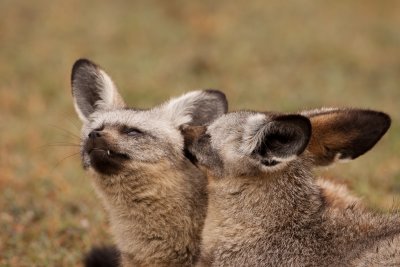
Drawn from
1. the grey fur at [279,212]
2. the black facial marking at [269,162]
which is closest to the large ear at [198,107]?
the grey fur at [279,212]

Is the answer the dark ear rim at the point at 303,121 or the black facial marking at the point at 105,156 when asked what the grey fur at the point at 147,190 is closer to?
the black facial marking at the point at 105,156

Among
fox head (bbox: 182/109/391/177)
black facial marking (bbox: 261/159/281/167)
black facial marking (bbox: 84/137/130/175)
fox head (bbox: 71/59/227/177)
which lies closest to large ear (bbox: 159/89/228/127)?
fox head (bbox: 71/59/227/177)

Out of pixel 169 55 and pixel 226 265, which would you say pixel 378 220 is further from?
pixel 169 55

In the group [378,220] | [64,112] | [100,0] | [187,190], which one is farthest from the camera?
[100,0]

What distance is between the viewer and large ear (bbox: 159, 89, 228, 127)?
7422 mm

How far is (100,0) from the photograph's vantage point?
59.8 feet

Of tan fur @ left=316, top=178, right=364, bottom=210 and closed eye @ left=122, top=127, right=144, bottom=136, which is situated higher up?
closed eye @ left=122, top=127, right=144, bottom=136

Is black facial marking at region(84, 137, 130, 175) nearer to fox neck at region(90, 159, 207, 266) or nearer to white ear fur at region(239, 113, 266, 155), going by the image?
fox neck at region(90, 159, 207, 266)

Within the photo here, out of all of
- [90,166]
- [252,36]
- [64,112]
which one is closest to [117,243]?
[90,166]

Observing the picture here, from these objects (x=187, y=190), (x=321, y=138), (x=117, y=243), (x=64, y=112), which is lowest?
(x=64, y=112)

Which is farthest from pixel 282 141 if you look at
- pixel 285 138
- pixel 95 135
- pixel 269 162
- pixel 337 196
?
pixel 95 135

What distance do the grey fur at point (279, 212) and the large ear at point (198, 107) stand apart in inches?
46.8

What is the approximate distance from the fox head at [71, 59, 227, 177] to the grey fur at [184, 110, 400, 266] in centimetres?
77

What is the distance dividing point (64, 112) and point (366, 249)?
814 centimetres
